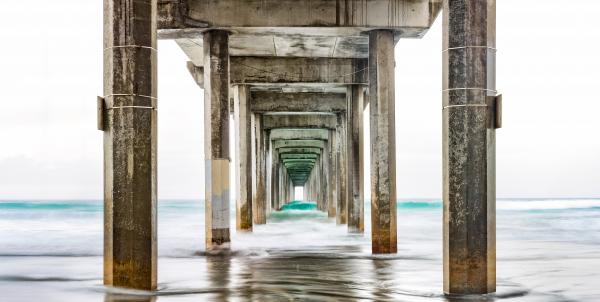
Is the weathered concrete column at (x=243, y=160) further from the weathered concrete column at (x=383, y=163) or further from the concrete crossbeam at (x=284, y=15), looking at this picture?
the weathered concrete column at (x=383, y=163)

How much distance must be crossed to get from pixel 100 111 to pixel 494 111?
5089mm

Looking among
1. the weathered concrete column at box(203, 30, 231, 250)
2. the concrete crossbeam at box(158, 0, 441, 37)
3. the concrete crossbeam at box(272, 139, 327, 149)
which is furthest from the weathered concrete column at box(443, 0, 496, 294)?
the concrete crossbeam at box(272, 139, 327, 149)

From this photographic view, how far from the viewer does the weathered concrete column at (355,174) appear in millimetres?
21438

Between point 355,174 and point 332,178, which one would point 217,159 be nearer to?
point 355,174

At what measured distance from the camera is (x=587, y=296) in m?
9.03

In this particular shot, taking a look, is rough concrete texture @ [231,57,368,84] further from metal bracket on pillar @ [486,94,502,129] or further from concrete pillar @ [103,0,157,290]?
metal bracket on pillar @ [486,94,502,129]

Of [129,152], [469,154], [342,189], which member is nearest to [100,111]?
[129,152]

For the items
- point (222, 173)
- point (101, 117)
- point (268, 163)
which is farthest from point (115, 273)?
point (268, 163)

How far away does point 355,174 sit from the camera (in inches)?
845

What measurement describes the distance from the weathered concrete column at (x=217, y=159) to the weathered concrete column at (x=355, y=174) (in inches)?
248

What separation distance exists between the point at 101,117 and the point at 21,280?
13.2ft

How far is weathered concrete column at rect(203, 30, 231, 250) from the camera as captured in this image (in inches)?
630

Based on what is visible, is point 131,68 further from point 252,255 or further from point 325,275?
point 252,255

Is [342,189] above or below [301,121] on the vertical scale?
below
